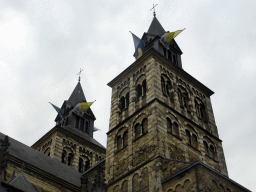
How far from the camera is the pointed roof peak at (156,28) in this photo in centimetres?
3705

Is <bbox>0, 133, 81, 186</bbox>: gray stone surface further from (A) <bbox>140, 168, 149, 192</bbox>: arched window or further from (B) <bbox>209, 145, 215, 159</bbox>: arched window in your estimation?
(B) <bbox>209, 145, 215, 159</bbox>: arched window

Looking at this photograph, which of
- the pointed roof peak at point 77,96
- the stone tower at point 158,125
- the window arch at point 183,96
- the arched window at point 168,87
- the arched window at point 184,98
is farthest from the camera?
the pointed roof peak at point 77,96

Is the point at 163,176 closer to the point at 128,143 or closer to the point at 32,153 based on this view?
the point at 128,143

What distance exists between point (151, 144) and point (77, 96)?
79.8 ft

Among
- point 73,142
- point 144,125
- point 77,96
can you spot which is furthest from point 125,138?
point 77,96

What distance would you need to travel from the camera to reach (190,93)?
111ft

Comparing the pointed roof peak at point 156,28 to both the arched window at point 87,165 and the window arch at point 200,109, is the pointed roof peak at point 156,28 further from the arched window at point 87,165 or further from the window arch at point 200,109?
the arched window at point 87,165

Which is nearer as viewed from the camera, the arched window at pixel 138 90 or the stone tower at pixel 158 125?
the stone tower at pixel 158 125

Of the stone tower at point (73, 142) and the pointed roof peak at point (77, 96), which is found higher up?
the pointed roof peak at point (77, 96)

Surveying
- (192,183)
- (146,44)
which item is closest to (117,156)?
(192,183)

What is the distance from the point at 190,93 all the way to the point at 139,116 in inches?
255

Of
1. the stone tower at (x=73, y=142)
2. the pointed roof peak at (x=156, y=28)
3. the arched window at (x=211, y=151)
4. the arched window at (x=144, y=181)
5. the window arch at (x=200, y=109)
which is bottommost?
the arched window at (x=144, y=181)

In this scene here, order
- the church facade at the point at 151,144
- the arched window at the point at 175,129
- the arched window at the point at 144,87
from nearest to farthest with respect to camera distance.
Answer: the church facade at the point at 151,144 → the arched window at the point at 175,129 → the arched window at the point at 144,87

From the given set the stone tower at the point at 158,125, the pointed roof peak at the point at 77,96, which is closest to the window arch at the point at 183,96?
the stone tower at the point at 158,125
